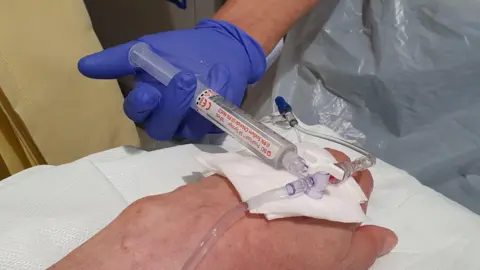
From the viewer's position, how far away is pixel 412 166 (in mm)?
1080

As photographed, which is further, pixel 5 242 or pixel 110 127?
pixel 110 127

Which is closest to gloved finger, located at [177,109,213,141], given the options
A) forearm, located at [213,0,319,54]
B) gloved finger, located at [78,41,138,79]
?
gloved finger, located at [78,41,138,79]

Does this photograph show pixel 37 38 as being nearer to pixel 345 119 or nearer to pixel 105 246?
pixel 105 246

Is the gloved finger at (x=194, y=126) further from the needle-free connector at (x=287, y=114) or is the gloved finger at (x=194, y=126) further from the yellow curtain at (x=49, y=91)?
the yellow curtain at (x=49, y=91)

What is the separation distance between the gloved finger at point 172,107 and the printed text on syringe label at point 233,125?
0.9 inches

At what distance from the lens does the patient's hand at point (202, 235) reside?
2.02 ft

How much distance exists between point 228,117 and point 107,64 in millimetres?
212

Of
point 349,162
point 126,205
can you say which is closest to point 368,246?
point 349,162

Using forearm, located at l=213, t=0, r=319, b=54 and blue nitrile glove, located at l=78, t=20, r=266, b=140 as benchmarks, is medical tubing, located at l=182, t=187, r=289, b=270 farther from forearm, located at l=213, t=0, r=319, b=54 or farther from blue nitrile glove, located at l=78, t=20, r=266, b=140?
forearm, located at l=213, t=0, r=319, b=54

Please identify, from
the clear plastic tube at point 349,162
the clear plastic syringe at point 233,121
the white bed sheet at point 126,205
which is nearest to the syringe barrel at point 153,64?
the clear plastic syringe at point 233,121

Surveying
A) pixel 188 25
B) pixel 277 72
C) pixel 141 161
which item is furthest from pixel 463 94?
pixel 188 25

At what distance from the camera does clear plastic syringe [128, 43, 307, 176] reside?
716mm

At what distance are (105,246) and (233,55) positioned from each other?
430mm

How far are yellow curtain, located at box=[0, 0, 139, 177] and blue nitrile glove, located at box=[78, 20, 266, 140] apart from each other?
0.59ft
